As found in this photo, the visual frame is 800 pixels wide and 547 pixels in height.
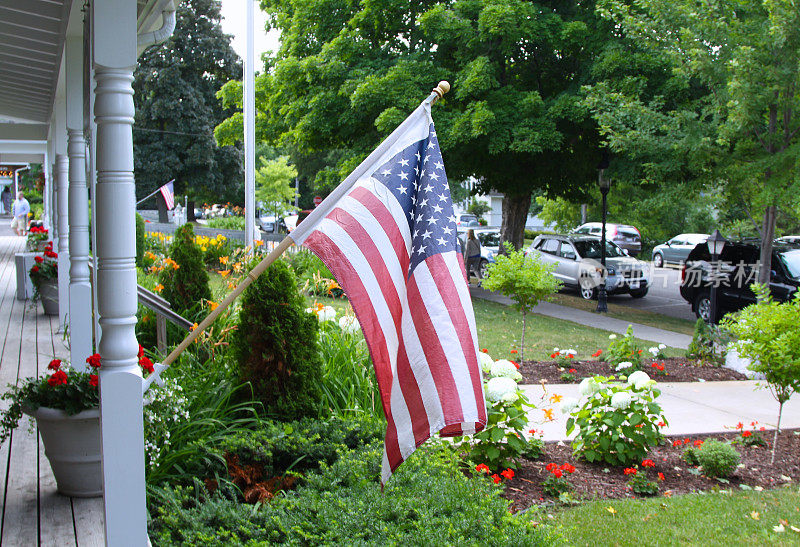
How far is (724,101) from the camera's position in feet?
43.6

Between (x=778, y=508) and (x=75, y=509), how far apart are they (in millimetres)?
4885

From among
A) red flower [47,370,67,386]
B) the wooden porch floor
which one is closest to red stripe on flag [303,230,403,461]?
the wooden porch floor

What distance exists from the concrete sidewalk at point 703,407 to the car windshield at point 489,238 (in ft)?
55.3

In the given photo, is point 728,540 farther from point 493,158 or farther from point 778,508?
point 493,158

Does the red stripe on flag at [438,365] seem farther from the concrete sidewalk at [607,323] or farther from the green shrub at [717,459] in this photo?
the concrete sidewalk at [607,323]

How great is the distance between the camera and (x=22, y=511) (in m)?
4.34

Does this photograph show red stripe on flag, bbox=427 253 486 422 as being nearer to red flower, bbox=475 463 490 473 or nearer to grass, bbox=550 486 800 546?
grass, bbox=550 486 800 546

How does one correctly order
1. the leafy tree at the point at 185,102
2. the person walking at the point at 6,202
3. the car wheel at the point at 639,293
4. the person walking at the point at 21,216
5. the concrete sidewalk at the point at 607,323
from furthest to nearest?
the person walking at the point at 6,202, the leafy tree at the point at 185,102, the person walking at the point at 21,216, the car wheel at the point at 639,293, the concrete sidewalk at the point at 607,323

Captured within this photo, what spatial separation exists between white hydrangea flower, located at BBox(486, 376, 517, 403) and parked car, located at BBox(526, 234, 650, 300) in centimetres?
1406

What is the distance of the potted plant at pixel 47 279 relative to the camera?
10773 millimetres

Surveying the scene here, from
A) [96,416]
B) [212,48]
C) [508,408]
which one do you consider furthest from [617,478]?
[212,48]

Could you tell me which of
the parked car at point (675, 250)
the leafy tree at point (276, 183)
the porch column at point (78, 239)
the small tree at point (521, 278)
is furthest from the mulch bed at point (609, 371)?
the leafy tree at point (276, 183)

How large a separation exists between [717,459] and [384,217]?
157 inches

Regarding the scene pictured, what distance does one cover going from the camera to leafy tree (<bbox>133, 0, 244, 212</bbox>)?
123 feet
